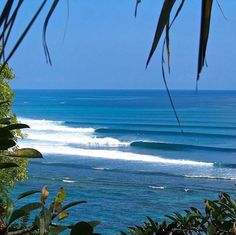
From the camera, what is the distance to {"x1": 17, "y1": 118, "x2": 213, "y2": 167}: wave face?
26231 mm

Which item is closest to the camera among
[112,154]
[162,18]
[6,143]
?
[162,18]

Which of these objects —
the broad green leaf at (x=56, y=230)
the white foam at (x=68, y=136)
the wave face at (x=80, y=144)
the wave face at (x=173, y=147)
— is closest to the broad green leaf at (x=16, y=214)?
the broad green leaf at (x=56, y=230)

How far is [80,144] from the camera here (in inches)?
1284

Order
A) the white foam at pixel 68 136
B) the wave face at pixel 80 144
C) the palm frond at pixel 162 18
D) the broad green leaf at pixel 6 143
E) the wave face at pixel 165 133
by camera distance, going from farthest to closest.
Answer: the wave face at pixel 165 133 → the white foam at pixel 68 136 → the wave face at pixel 80 144 → the broad green leaf at pixel 6 143 → the palm frond at pixel 162 18

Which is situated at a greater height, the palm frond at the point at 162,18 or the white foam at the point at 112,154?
the white foam at the point at 112,154

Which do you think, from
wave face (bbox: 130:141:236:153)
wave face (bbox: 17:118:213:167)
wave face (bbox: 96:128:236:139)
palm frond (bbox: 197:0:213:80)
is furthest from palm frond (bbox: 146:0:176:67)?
wave face (bbox: 96:128:236:139)

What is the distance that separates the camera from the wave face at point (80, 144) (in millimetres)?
26231

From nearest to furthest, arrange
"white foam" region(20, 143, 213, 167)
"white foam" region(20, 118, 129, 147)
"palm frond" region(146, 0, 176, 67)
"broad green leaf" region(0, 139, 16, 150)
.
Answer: "palm frond" region(146, 0, 176, 67)
"broad green leaf" region(0, 139, 16, 150)
"white foam" region(20, 143, 213, 167)
"white foam" region(20, 118, 129, 147)

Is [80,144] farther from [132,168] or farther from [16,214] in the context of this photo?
[16,214]

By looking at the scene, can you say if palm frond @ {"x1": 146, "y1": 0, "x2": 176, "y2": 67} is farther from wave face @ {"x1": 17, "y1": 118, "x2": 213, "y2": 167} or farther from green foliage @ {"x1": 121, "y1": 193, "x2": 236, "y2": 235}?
wave face @ {"x1": 17, "y1": 118, "x2": 213, "y2": 167}

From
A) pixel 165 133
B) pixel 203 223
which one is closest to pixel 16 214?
pixel 203 223

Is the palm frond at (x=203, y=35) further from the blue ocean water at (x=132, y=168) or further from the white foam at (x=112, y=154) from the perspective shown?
the white foam at (x=112, y=154)

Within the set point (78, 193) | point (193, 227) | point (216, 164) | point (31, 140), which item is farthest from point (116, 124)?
point (193, 227)

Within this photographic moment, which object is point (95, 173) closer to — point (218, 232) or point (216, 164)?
point (216, 164)
